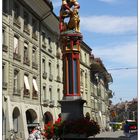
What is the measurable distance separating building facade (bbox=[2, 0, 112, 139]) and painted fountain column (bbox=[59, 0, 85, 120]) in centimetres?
1237

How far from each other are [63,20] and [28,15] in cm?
1956

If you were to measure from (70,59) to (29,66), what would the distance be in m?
19.4

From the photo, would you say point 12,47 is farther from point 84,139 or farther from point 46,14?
point 84,139

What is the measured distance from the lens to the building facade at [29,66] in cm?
3002

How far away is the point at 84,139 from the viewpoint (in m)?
15.7

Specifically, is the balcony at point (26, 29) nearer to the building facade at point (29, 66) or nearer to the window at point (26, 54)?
the building facade at point (29, 66)

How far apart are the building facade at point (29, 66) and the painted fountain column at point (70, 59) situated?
1237 centimetres

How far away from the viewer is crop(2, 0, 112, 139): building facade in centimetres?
3002

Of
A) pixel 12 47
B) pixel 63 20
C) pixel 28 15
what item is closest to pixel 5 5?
pixel 12 47

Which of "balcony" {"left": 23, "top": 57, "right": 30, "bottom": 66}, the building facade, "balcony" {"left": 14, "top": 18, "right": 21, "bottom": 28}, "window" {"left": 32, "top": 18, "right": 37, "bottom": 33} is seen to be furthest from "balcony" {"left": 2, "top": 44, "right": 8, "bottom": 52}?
"window" {"left": 32, "top": 18, "right": 37, "bottom": 33}

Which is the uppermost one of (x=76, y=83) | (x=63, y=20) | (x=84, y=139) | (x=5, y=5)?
(x=5, y=5)

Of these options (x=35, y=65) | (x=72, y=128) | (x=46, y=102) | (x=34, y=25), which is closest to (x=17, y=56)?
(x=35, y=65)

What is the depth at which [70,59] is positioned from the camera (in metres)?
16.8

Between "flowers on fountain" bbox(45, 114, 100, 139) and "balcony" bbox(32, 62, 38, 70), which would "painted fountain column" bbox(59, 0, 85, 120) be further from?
"balcony" bbox(32, 62, 38, 70)
